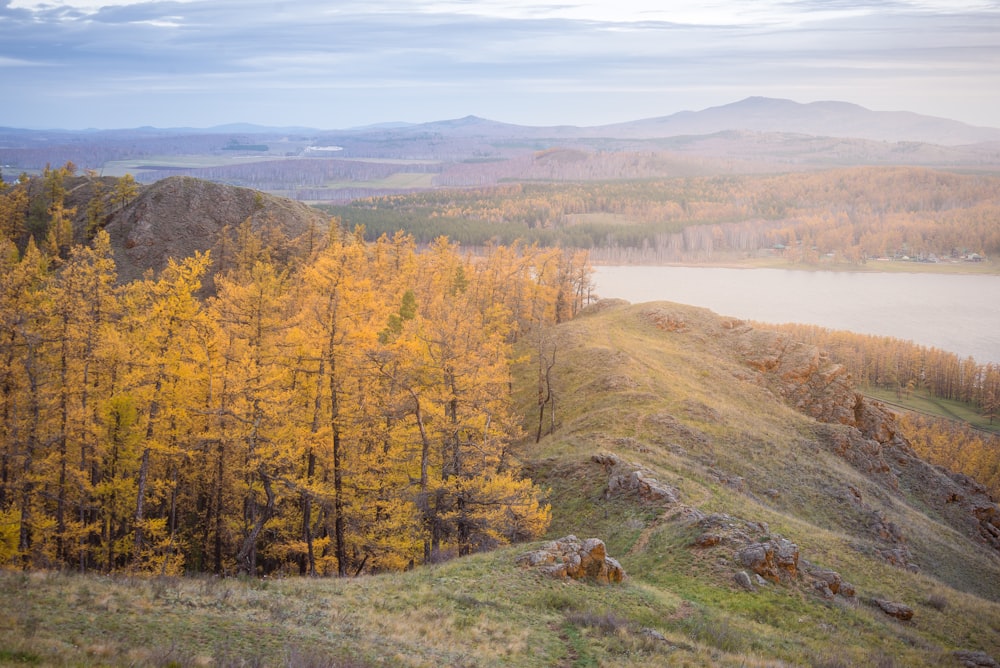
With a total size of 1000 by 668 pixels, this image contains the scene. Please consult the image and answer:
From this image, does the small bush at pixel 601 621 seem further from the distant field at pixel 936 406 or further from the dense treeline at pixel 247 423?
the distant field at pixel 936 406

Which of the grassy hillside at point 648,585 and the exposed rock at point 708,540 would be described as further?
the exposed rock at point 708,540

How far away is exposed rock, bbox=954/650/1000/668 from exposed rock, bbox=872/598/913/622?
247 centimetres

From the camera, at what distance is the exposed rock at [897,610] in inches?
922

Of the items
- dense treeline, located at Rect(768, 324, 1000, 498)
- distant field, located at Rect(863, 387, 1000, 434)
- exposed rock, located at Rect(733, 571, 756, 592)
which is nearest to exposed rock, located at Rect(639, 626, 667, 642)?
exposed rock, located at Rect(733, 571, 756, 592)

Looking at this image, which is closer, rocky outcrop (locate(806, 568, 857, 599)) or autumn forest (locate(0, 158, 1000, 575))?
rocky outcrop (locate(806, 568, 857, 599))

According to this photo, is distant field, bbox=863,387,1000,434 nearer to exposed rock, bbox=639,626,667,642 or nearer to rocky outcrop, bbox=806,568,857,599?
rocky outcrop, bbox=806,568,857,599

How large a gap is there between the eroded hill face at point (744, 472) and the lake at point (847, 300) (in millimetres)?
62461

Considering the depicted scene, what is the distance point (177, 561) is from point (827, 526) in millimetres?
32858

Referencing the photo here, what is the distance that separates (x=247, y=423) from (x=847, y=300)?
175 meters

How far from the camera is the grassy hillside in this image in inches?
548

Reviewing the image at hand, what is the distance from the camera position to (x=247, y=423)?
26.3 meters

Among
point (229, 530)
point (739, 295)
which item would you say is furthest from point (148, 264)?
point (739, 295)

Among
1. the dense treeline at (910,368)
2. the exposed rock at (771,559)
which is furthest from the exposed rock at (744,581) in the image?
the dense treeline at (910,368)

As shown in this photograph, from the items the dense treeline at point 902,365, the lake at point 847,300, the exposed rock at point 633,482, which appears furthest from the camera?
the lake at point 847,300
